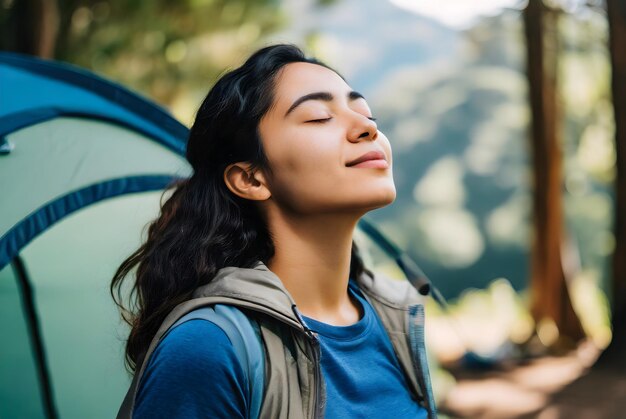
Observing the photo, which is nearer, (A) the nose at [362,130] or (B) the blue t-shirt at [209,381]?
(B) the blue t-shirt at [209,381]

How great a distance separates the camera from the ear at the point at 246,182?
144 cm

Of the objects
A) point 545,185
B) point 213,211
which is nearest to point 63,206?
point 213,211

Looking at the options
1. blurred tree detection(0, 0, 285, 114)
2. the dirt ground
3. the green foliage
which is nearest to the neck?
the dirt ground

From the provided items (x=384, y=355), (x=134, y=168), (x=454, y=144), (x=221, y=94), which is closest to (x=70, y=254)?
(x=134, y=168)

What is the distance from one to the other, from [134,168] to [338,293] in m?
1.07

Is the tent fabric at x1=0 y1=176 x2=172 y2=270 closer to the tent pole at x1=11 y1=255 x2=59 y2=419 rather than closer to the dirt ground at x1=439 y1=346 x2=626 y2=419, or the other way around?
the tent pole at x1=11 y1=255 x2=59 y2=419

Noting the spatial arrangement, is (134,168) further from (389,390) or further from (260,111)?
(389,390)

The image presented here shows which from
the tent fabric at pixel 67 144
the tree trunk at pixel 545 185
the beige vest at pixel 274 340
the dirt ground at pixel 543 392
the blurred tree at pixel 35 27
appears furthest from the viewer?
the tree trunk at pixel 545 185

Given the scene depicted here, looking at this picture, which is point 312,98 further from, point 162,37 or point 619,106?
point 162,37

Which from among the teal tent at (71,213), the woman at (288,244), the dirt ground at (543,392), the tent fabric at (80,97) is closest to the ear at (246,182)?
the woman at (288,244)

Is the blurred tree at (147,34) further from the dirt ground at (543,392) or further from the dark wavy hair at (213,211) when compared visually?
the dark wavy hair at (213,211)

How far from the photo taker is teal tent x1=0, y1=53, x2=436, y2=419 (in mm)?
2072

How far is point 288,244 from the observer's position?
1.43 metres

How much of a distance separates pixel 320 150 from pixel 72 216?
137 cm
